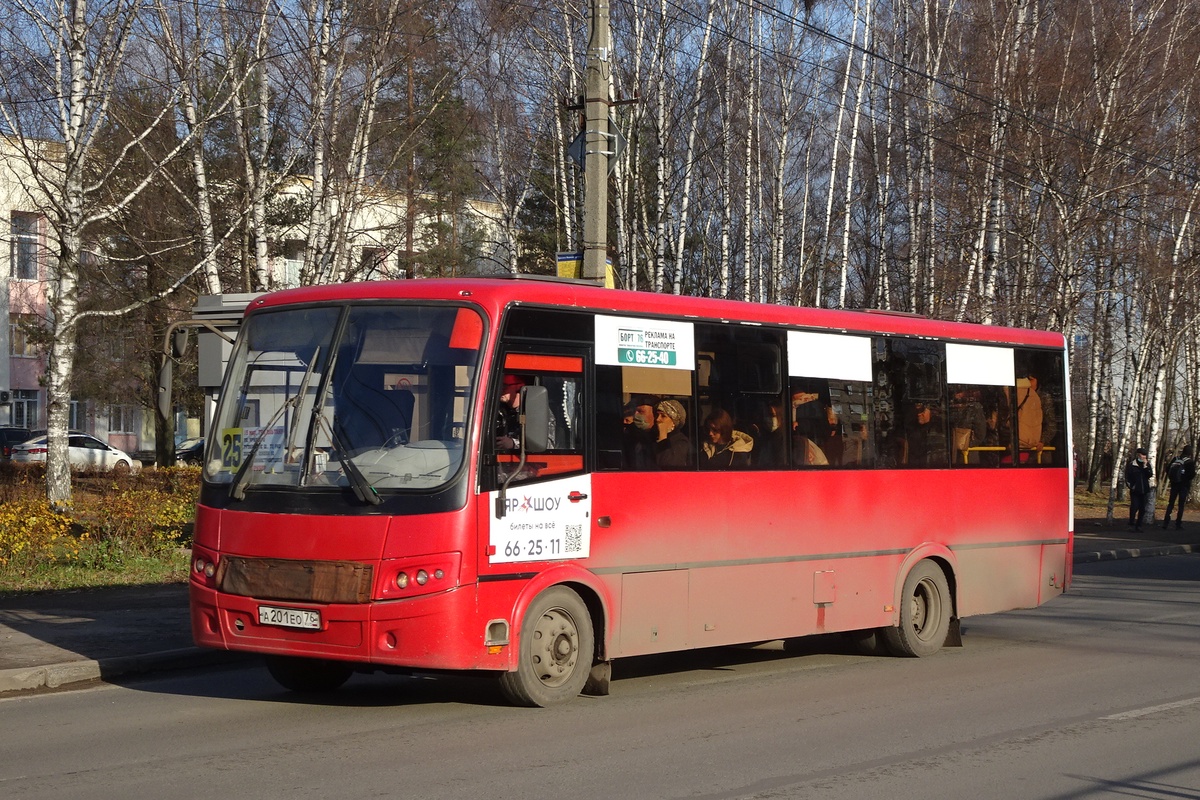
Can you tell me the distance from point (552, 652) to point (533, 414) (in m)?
1.71

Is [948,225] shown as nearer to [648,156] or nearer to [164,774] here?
[648,156]

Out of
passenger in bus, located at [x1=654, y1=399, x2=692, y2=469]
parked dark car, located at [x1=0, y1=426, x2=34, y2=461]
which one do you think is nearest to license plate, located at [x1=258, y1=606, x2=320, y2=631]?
passenger in bus, located at [x1=654, y1=399, x2=692, y2=469]

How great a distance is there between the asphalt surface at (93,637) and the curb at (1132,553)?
52.7ft

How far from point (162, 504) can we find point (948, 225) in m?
22.3

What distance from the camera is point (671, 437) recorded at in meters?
10.6

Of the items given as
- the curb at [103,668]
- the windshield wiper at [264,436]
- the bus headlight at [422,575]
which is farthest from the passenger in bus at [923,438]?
the curb at [103,668]

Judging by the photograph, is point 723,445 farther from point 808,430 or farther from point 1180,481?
point 1180,481

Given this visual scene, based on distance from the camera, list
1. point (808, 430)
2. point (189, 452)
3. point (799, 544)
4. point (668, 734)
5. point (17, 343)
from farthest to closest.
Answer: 1. point (189, 452)
2. point (17, 343)
3. point (808, 430)
4. point (799, 544)
5. point (668, 734)

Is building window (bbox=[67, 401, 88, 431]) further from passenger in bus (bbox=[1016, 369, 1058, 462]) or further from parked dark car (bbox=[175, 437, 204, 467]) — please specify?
passenger in bus (bbox=[1016, 369, 1058, 462])

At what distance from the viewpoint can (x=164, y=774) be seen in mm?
7406

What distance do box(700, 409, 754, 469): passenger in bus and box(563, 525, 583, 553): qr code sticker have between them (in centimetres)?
145

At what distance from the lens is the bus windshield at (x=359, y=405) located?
9.06 metres

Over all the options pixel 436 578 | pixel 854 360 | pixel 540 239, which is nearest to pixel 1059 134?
pixel 540 239

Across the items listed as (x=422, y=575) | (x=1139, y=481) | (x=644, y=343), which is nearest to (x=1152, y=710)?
(x=644, y=343)
